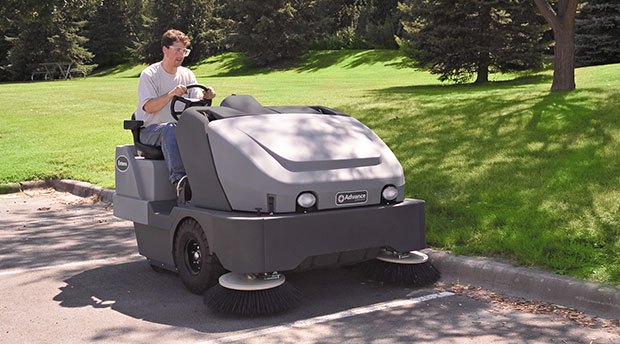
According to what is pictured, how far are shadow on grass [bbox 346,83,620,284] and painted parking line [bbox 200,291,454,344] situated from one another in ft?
2.99

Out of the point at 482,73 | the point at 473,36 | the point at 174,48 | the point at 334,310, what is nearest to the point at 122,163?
the point at 174,48

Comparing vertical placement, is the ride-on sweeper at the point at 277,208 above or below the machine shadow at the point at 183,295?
above

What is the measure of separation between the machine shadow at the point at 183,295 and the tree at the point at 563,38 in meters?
10.1

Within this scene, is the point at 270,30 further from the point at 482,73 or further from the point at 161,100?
the point at 161,100

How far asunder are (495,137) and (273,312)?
19.5 ft

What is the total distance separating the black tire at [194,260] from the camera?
5.66 m

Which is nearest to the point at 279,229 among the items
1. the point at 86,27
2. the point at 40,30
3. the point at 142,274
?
the point at 142,274

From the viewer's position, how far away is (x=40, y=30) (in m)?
58.3

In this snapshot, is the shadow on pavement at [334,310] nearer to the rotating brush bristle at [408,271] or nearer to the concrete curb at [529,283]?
the rotating brush bristle at [408,271]

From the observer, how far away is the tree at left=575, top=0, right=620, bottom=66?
89.4 feet

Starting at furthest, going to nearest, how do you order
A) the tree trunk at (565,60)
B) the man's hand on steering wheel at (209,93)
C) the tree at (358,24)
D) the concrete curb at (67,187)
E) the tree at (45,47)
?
the tree at (45,47), the tree at (358,24), the tree trunk at (565,60), the concrete curb at (67,187), the man's hand on steering wheel at (209,93)

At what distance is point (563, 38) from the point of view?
50.3 ft

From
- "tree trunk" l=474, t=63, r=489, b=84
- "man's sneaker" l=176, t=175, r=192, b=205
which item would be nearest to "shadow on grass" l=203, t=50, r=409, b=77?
"tree trunk" l=474, t=63, r=489, b=84

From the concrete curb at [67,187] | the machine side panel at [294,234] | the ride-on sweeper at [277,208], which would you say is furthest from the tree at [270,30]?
the machine side panel at [294,234]
